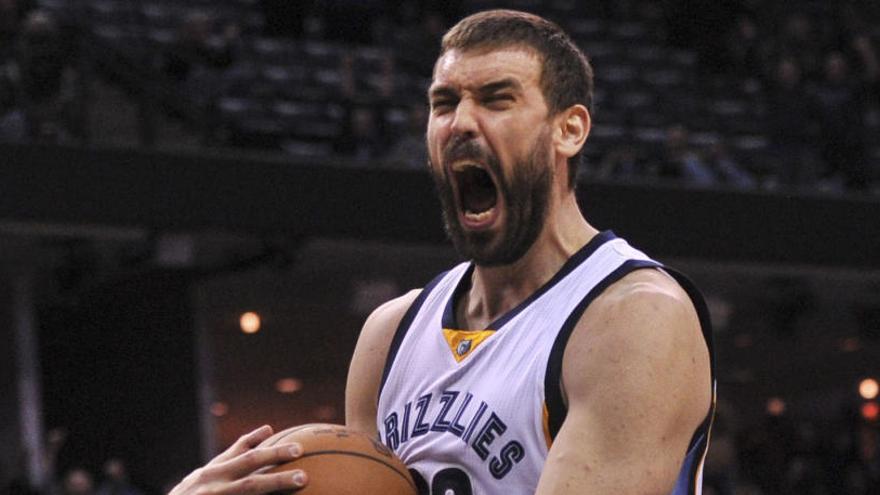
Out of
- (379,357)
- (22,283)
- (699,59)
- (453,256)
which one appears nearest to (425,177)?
(453,256)

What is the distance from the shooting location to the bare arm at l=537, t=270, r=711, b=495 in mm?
3098

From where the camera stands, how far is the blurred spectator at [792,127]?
1605 cm

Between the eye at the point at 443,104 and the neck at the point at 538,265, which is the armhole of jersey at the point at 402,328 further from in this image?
the eye at the point at 443,104

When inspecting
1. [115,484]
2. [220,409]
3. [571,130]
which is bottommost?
[220,409]

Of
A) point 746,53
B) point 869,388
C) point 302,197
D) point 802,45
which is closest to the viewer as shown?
point 302,197

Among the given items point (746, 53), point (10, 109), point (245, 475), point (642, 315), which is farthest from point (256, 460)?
point (746, 53)

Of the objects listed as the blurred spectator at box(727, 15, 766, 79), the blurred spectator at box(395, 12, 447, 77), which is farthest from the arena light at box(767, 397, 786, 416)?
the blurred spectator at box(395, 12, 447, 77)

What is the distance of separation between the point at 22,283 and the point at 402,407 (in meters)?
12.8

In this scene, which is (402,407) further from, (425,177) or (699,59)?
(699,59)

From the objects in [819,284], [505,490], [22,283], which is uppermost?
[505,490]

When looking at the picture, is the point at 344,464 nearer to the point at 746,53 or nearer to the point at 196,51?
the point at 196,51

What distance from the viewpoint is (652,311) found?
3189mm

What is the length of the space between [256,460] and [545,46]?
34.7 inches

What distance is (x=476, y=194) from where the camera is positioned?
343 centimetres
